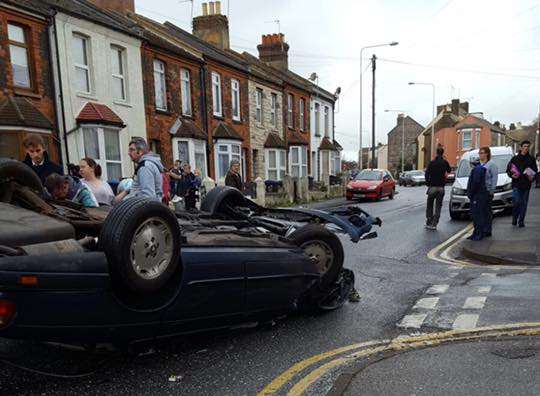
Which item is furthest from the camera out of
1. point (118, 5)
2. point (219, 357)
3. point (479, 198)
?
point (118, 5)

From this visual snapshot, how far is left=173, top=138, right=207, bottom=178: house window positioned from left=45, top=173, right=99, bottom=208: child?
12.5 meters

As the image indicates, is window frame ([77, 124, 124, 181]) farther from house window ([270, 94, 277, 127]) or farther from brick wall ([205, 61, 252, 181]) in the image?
house window ([270, 94, 277, 127])

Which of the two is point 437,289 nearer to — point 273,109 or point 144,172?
point 144,172

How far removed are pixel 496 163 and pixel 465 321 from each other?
9.35m

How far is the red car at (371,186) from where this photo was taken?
66.0ft

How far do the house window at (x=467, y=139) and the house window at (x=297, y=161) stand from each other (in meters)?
36.6

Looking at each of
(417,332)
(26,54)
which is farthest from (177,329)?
(26,54)

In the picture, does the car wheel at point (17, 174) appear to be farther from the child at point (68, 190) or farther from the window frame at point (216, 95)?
the window frame at point (216, 95)

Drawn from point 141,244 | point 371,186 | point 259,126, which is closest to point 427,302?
point 141,244

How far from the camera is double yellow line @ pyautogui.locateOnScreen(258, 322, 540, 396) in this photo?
3.01m

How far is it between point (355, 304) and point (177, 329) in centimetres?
233

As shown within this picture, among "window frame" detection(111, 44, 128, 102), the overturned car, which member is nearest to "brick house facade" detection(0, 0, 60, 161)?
"window frame" detection(111, 44, 128, 102)

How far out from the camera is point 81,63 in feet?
44.8

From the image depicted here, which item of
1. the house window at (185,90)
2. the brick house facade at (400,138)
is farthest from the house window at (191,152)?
the brick house facade at (400,138)
